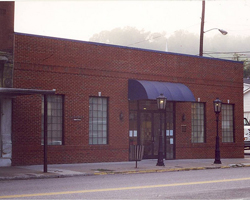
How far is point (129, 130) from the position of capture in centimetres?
2452

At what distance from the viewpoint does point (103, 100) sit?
23.8m

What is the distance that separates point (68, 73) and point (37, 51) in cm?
183

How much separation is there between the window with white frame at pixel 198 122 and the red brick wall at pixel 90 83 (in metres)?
0.32

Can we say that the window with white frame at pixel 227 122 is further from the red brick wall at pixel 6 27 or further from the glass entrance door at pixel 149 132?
the red brick wall at pixel 6 27

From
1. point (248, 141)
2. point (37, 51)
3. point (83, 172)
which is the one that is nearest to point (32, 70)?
point (37, 51)

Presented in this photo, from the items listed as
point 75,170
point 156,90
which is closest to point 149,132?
point 156,90

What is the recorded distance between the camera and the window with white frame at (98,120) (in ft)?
76.4

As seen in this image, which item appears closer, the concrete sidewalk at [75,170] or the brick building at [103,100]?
the concrete sidewalk at [75,170]

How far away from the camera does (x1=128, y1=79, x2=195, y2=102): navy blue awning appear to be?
77.4 ft

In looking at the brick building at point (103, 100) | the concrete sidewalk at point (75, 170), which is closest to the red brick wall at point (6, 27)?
the brick building at point (103, 100)

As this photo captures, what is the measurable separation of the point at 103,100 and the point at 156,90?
2.69 meters

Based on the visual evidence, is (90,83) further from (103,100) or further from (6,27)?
(6,27)

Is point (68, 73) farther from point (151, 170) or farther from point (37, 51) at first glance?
point (151, 170)

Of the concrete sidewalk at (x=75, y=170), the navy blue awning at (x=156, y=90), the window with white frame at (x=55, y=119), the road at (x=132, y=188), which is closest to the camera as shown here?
the road at (x=132, y=188)
